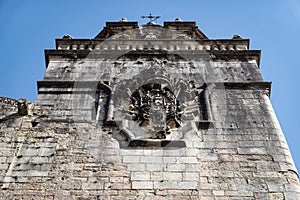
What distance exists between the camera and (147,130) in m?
7.13

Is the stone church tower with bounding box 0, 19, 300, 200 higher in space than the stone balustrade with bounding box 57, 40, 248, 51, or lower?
lower

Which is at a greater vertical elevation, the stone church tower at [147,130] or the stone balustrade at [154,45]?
the stone balustrade at [154,45]

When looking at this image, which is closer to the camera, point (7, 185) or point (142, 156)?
point (7, 185)

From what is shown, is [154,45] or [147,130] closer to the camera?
[147,130]

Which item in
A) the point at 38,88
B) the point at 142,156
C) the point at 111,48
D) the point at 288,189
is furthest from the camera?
the point at 111,48

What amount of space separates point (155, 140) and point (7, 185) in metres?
2.43

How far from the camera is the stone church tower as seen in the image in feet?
20.0

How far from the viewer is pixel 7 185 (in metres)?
6.09

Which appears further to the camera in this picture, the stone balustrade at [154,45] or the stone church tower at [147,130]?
the stone balustrade at [154,45]

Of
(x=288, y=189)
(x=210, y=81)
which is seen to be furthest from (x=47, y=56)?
(x=288, y=189)

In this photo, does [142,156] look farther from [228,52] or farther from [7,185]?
[228,52]

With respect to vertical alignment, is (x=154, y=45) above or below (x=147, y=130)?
above

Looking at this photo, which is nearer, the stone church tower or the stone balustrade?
the stone church tower

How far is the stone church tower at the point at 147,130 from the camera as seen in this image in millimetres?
6086
